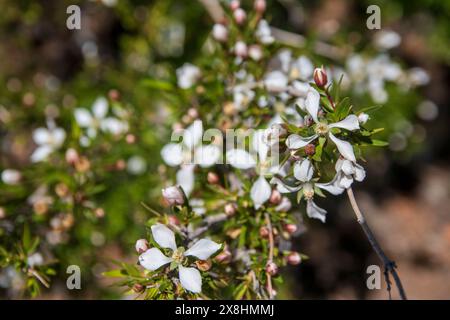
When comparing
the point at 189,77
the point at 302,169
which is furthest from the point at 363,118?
the point at 189,77

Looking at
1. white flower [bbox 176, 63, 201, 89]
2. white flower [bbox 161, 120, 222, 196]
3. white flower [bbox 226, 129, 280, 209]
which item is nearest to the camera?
white flower [bbox 226, 129, 280, 209]

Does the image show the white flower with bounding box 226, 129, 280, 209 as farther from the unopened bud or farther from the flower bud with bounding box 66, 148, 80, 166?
the flower bud with bounding box 66, 148, 80, 166

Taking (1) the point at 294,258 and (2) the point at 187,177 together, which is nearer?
(1) the point at 294,258

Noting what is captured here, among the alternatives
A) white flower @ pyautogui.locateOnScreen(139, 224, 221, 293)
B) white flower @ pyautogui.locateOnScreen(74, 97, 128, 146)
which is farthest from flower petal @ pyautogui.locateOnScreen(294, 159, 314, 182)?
white flower @ pyautogui.locateOnScreen(74, 97, 128, 146)

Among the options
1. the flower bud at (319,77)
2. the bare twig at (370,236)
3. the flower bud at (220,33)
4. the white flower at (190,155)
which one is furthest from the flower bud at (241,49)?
the bare twig at (370,236)

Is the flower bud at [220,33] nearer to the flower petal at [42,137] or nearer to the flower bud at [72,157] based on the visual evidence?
the flower bud at [72,157]

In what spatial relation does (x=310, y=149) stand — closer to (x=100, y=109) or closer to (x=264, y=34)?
(x=264, y=34)
